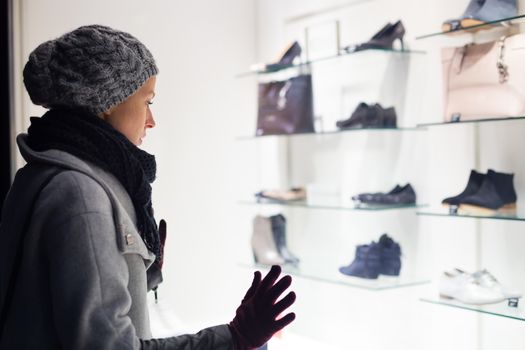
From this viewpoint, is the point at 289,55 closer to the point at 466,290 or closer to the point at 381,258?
the point at 381,258

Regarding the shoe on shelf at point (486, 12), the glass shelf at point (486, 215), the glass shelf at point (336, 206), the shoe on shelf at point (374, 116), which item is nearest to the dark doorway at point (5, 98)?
the glass shelf at point (336, 206)

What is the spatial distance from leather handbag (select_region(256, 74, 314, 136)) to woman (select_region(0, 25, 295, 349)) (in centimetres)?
213

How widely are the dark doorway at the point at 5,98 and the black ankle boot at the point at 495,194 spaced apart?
247 cm

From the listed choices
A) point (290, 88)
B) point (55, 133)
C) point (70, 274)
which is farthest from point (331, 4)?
point (70, 274)

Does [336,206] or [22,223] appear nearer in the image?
[22,223]

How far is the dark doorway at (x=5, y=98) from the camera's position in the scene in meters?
3.52

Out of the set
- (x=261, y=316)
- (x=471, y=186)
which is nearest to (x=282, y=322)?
(x=261, y=316)

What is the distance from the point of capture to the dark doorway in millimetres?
3521

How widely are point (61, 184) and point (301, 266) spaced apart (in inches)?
102

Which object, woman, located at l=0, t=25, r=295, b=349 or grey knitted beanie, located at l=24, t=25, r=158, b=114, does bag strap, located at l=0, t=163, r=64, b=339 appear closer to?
woman, located at l=0, t=25, r=295, b=349

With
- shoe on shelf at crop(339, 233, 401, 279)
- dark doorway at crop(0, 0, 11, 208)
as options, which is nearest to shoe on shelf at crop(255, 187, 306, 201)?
shoe on shelf at crop(339, 233, 401, 279)

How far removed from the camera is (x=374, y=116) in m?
3.43

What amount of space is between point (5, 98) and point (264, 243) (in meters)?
1.75

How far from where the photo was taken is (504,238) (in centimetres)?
299
